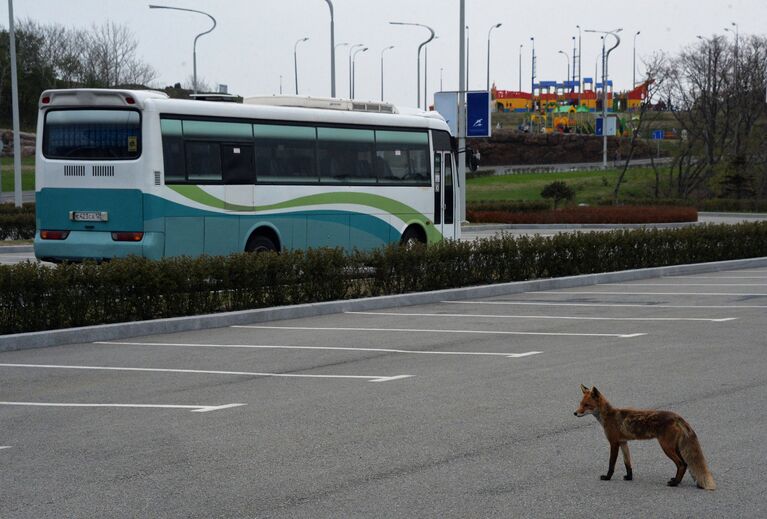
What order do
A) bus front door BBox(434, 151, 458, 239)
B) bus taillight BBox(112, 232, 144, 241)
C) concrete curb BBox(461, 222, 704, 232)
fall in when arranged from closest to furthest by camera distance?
bus taillight BBox(112, 232, 144, 241) < bus front door BBox(434, 151, 458, 239) < concrete curb BBox(461, 222, 704, 232)

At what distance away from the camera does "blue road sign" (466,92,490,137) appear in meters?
42.2

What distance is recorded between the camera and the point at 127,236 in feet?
62.1

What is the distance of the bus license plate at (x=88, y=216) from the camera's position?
62.4ft

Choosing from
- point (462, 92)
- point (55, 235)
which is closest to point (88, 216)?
point (55, 235)

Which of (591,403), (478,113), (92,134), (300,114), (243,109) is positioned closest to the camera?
(591,403)

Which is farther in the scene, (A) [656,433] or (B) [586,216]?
(B) [586,216]

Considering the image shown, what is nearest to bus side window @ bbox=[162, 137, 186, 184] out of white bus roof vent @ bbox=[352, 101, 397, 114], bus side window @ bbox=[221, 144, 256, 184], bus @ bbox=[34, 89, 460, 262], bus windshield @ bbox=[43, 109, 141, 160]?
bus @ bbox=[34, 89, 460, 262]

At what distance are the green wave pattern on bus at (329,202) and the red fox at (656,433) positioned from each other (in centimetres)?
1382

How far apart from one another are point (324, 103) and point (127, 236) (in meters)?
6.07

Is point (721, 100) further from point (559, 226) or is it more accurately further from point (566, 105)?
point (566, 105)

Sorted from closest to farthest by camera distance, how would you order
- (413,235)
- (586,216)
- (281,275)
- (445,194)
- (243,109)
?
1. (281,275)
2. (243,109)
3. (413,235)
4. (445,194)
5. (586,216)

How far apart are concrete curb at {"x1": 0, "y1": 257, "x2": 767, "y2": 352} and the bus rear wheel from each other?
4.24 metres

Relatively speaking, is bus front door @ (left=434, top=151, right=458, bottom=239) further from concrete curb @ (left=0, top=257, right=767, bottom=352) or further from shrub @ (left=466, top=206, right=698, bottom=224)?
shrub @ (left=466, top=206, right=698, bottom=224)

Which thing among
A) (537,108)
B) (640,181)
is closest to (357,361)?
(640,181)
